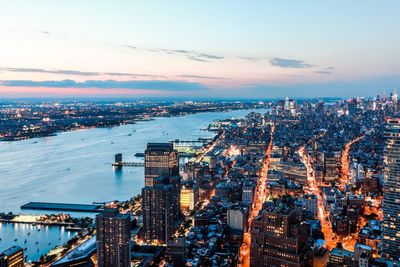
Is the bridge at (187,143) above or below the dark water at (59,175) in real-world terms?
above

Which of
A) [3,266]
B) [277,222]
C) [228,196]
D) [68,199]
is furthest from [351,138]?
[3,266]

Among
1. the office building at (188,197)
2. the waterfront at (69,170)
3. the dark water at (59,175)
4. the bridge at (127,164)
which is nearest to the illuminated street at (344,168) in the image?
the office building at (188,197)

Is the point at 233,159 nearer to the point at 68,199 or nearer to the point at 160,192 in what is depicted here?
the point at 68,199

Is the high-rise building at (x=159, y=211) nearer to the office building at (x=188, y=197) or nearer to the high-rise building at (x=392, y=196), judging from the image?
the office building at (x=188, y=197)

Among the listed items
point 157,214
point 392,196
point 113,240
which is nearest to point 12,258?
point 113,240

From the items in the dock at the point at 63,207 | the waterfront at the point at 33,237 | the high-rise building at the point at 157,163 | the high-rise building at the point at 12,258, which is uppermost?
the high-rise building at the point at 157,163

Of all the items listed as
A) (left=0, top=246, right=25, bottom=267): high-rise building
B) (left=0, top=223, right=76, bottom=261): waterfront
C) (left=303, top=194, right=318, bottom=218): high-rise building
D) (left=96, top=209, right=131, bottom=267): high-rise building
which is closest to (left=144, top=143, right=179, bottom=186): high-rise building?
(left=0, top=223, right=76, bottom=261): waterfront

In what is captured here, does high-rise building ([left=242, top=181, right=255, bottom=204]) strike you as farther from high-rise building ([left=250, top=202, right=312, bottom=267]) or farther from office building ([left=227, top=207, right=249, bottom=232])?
high-rise building ([left=250, top=202, right=312, bottom=267])
